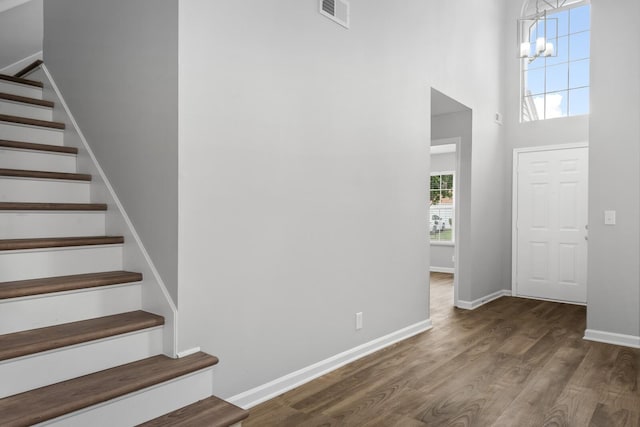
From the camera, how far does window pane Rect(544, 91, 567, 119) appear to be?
5660 mm

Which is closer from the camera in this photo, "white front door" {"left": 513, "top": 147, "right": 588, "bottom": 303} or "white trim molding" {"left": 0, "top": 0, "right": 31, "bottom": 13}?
"white trim molding" {"left": 0, "top": 0, "right": 31, "bottom": 13}

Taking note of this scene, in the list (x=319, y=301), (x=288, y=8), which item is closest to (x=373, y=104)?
(x=288, y=8)

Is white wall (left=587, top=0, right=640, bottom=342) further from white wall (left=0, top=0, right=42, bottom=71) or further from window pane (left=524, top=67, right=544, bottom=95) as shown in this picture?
white wall (left=0, top=0, right=42, bottom=71)

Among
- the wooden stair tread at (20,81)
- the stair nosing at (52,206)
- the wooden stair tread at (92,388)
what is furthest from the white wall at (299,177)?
the wooden stair tread at (20,81)

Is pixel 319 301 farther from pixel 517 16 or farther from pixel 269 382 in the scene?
pixel 517 16

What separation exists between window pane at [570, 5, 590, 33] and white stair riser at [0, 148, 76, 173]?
19.9 ft

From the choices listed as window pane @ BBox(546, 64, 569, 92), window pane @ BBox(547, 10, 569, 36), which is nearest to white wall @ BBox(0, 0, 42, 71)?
window pane @ BBox(546, 64, 569, 92)

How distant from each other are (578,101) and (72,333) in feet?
19.9

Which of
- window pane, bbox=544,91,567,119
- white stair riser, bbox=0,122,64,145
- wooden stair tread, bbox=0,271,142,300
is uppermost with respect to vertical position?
window pane, bbox=544,91,567,119

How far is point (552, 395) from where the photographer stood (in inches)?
109

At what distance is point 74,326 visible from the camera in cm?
210

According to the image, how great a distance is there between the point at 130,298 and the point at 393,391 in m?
1.72

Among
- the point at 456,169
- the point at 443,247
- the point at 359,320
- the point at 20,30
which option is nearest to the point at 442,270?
the point at 443,247

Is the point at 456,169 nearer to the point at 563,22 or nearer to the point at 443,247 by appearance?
the point at 563,22
